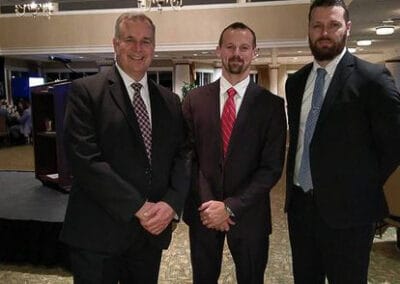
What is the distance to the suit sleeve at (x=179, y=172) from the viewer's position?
5.99 feet

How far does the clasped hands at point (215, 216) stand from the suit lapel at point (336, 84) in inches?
22.6

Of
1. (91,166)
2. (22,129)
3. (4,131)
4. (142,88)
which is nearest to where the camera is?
(91,166)

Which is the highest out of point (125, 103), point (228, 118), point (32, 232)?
point (125, 103)

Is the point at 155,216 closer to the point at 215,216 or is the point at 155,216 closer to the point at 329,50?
the point at 215,216

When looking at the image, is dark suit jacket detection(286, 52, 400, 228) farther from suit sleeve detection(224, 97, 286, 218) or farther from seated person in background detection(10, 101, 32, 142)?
seated person in background detection(10, 101, 32, 142)

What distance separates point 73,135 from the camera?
5.46ft

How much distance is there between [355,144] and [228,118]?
610 mm

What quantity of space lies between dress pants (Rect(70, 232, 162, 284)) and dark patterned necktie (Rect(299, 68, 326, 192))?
746 mm

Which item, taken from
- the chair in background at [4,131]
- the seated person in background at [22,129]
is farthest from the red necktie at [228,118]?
the chair in background at [4,131]

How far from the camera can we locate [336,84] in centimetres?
182

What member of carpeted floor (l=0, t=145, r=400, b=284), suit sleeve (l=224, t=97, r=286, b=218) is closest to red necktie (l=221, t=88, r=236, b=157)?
suit sleeve (l=224, t=97, r=286, b=218)

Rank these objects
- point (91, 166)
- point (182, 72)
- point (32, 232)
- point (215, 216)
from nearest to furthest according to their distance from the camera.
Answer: point (91, 166), point (215, 216), point (32, 232), point (182, 72)

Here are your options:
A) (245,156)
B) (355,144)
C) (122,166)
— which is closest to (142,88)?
(122,166)

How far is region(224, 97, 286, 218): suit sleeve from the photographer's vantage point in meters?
1.97
